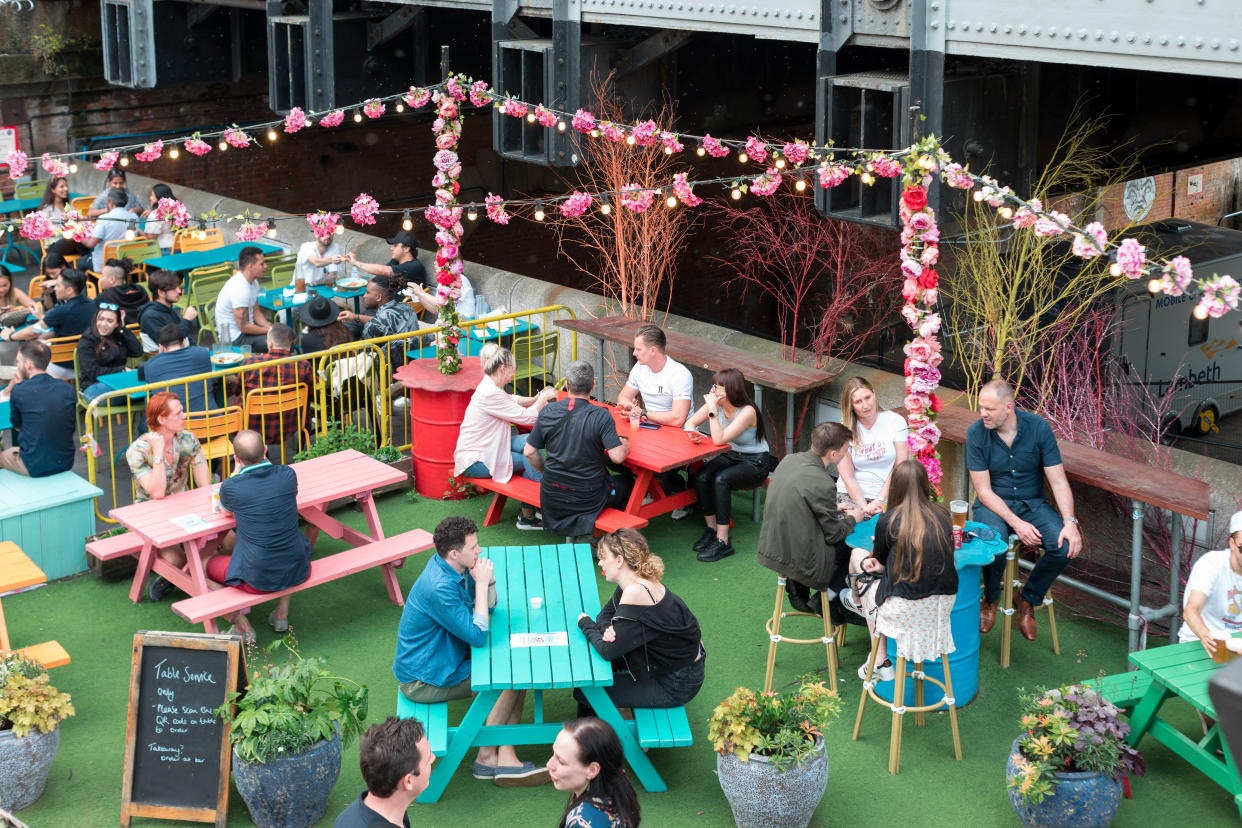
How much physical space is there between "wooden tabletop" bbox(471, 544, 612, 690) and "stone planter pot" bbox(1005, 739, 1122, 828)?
1882 millimetres

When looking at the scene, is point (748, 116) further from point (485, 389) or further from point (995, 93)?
point (485, 389)

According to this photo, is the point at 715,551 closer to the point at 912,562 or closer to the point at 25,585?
the point at 912,562

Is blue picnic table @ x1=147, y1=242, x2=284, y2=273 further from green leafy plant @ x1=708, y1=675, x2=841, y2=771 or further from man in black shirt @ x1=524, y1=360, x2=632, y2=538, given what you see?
green leafy plant @ x1=708, y1=675, x2=841, y2=771

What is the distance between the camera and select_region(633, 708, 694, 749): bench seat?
580cm

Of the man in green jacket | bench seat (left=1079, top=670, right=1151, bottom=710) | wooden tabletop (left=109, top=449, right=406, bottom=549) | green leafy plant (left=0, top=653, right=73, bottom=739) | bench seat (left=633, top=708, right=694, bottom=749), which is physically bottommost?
bench seat (left=633, top=708, right=694, bottom=749)

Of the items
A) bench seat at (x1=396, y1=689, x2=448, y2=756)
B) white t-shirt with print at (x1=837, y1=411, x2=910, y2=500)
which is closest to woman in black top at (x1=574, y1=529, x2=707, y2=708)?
bench seat at (x1=396, y1=689, x2=448, y2=756)

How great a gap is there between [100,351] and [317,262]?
269cm

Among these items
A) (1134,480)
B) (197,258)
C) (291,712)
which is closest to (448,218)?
(291,712)

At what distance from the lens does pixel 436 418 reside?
361 inches

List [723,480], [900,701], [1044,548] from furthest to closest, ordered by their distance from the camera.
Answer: [723,480], [1044,548], [900,701]

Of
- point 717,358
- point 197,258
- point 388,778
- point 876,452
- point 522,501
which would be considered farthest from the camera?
point 197,258

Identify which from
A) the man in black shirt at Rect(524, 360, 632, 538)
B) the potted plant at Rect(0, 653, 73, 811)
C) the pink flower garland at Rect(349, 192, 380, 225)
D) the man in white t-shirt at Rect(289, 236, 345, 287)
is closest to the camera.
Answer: the potted plant at Rect(0, 653, 73, 811)

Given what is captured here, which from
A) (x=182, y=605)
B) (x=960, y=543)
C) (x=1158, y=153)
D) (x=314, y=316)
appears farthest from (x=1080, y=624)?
(x=1158, y=153)

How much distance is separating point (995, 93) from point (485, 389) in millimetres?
3908
